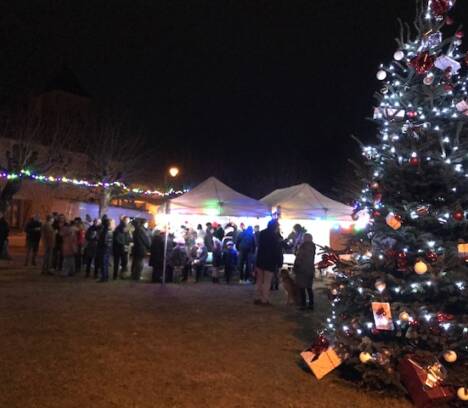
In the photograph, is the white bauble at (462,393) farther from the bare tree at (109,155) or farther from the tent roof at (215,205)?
the bare tree at (109,155)

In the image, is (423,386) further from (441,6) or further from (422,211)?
(441,6)

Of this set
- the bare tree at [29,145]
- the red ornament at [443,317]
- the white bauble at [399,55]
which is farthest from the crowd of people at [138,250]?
the bare tree at [29,145]

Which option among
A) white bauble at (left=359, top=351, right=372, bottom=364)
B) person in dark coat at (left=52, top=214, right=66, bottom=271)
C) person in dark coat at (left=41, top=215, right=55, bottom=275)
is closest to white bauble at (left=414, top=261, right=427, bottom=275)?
white bauble at (left=359, top=351, right=372, bottom=364)

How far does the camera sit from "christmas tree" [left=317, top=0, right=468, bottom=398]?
17.2 feet

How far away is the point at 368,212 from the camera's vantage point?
610cm

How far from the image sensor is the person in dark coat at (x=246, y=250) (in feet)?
46.6

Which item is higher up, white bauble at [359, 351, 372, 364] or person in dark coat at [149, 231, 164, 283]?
person in dark coat at [149, 231, 164, 283]

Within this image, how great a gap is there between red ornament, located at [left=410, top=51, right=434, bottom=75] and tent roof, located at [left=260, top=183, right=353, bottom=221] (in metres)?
11.8

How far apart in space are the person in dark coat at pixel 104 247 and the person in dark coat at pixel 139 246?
69 centimetres

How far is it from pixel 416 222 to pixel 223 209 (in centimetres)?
1118

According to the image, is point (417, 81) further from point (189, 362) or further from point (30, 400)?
point (30, 400)

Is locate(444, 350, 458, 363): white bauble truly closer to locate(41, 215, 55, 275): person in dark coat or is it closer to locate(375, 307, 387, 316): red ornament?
locate(375, 307, 387, 316): red ornament

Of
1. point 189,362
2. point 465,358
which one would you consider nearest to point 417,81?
point 465,358

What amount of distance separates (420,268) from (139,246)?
9266mm
